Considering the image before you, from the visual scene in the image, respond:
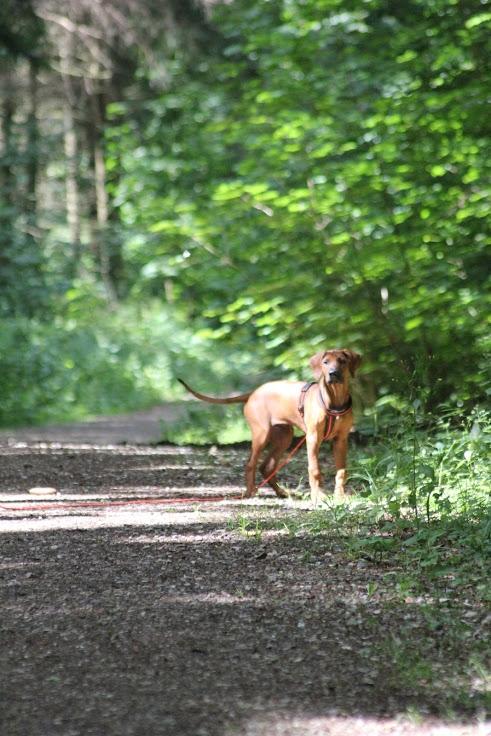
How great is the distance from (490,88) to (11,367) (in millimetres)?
9237

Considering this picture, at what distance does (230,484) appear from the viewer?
871 cm

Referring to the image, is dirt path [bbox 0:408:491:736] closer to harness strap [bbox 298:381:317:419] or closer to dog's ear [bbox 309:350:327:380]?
harness strap [bbox 298:381:317:419]

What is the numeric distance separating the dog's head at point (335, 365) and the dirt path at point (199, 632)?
0.87 metres

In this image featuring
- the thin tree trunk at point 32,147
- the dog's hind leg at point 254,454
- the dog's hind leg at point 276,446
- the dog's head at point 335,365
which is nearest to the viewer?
the dog's head at point 335,365

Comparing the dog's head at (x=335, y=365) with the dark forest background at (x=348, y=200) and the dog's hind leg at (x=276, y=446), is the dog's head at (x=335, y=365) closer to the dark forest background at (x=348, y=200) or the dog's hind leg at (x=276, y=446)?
the dark forest background at (x=348, y=200)

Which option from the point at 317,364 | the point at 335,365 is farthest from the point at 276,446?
the point at 335,365

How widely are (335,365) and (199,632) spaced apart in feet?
9.94

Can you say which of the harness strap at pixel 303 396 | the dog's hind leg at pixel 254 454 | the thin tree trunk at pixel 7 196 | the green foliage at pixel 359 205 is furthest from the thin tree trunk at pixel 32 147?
the harness strap at pixel 303 396

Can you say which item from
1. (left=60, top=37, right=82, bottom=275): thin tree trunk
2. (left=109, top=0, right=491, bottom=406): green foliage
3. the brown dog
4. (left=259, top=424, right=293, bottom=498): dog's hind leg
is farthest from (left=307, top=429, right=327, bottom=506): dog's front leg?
(left=60, top=37, right=82, bottom=275): thin tree trunk

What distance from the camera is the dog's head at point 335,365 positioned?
6.99m

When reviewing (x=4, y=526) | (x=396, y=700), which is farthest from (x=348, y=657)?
(x=4, y=526)

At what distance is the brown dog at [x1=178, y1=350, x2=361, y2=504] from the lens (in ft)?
23.3

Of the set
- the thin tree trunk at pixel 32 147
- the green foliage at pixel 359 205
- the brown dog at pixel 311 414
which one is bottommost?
the brown dog at pixel 311 414

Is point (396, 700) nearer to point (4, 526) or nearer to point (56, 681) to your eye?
point (56, 681)
